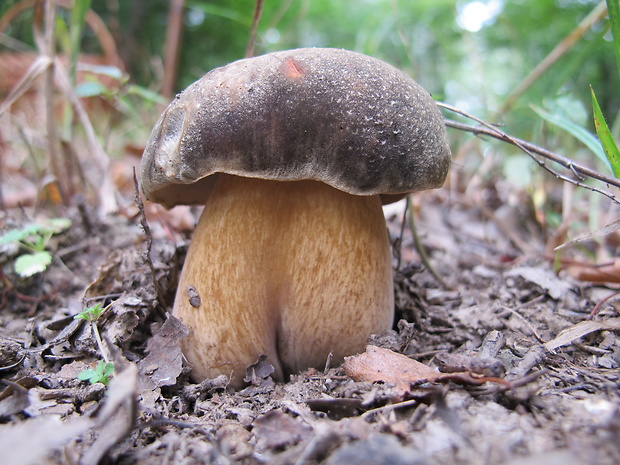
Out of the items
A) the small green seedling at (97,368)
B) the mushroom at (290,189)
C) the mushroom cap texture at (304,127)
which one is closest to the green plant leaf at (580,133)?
the mushroom at (290,189)

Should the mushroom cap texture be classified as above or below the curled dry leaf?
above

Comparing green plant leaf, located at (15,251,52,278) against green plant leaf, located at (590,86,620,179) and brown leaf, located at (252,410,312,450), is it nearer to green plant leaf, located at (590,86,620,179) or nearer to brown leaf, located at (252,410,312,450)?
brown leaf, located at (252,410,312,450)

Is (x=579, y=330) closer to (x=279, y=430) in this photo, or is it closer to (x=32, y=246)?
(x=279, y=430)

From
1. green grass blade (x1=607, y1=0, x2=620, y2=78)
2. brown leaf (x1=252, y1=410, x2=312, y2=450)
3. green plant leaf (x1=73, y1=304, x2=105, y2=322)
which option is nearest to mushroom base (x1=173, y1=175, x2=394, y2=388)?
green plant leaf (x1=73, y1=304, x2=105, y2=322)

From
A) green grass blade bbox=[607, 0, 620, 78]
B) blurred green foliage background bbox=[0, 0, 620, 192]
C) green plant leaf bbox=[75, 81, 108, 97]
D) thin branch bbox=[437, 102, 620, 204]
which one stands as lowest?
thin branch bbox=[437, 102, 620, 204]

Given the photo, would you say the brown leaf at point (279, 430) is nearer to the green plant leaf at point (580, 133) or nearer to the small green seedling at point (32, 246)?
the small green seedling at point (32, 246)

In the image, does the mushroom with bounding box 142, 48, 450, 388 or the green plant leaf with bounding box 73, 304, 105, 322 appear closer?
the mushroom with bounding box 142, 48, 450, 388
